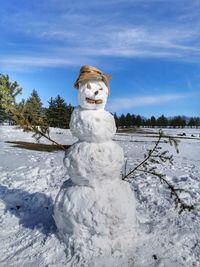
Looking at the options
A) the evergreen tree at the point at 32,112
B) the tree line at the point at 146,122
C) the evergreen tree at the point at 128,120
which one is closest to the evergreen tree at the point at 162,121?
the tree line at the point at 146,122

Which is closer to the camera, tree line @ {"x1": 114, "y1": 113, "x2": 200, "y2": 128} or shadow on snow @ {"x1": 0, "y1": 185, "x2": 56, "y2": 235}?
shadow on snow @ {"x1": 0, "y1": 185, "x2": 56, "y2": 235}

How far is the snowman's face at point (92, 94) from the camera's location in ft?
16.0

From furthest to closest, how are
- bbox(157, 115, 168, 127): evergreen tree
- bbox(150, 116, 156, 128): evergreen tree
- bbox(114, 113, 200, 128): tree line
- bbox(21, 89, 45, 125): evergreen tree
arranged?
1. bbox(157, 115, 168, 127): evergreen tree
2. bbox(150, 116, 156, 128): evergreen tree
3. bbox(114, 113, 200, 128): tree line
4. bbox(21, 89, 45, 125): evergreen tree

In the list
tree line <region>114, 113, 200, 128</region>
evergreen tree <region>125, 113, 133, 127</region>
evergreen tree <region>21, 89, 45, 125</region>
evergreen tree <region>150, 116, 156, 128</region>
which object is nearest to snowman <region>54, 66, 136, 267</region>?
evergreen tree <region>21, 89, 45, 125</region>

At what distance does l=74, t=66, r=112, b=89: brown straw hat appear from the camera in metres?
4.93

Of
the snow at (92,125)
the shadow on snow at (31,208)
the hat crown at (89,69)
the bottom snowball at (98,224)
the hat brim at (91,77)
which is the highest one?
the hat crown at (89,69)

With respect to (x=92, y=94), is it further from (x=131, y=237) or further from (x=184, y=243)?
(x=184, y=243)

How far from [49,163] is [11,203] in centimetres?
476

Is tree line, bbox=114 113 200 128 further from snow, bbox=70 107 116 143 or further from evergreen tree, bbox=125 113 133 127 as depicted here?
snow, bbox=70 107 116 143

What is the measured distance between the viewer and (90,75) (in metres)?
4.92

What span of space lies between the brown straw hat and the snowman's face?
72 millimetres

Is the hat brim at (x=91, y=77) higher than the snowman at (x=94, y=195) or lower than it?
higher

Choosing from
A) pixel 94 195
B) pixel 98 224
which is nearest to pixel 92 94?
pixel 94 195

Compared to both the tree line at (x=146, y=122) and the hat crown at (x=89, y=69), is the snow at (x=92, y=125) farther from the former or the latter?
the tree line at (x=146, y=122)
